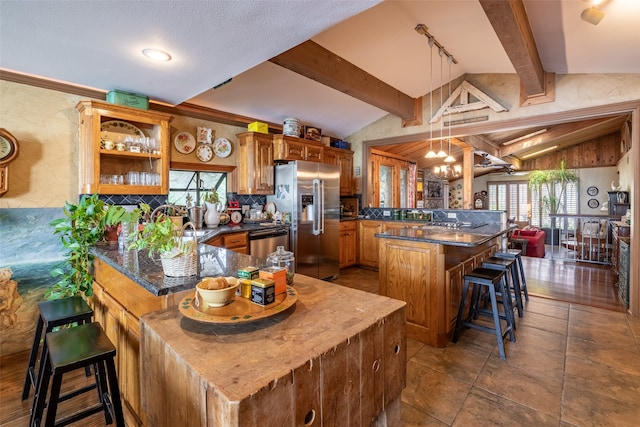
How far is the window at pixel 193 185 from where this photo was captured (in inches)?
156

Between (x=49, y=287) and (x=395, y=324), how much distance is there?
128 inches

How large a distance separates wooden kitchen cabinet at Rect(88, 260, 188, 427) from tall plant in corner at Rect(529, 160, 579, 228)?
37.3 feet

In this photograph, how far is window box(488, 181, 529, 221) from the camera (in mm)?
11070

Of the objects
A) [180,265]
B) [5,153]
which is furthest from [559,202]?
[5,153]

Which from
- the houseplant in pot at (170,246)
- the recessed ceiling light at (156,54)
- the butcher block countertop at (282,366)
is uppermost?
the recessed ceiling light at (156,54)

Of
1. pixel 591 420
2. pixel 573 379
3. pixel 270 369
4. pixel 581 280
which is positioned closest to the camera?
pixel 270 369

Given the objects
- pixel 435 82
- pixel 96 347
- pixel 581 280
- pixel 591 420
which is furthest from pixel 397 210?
pixel 96 347

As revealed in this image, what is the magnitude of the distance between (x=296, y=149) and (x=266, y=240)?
1.52m

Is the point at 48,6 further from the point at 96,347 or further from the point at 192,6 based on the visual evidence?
the point at 96,347

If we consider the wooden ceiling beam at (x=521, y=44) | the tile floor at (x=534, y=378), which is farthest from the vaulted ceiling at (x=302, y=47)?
the tile floor at (x=534, y=378)

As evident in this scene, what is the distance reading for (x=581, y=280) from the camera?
183 inches

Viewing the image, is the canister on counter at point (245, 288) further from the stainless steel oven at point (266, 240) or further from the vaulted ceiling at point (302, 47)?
the stainless steel oven at point (266, 240)

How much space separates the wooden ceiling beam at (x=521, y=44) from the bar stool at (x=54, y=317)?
3416mm

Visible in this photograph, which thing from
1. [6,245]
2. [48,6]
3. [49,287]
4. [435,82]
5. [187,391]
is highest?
[435,82]
